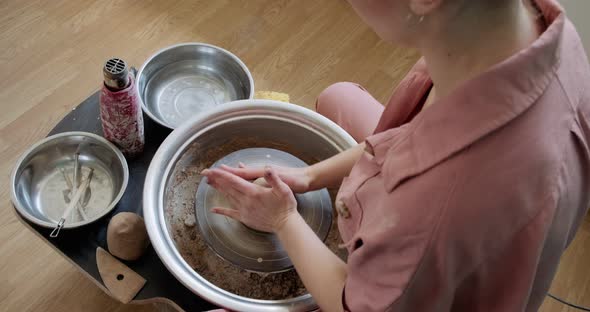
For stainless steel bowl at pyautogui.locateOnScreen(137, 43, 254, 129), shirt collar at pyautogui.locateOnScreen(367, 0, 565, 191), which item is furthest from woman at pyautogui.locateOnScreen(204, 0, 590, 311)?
stainless steel bowl at pyautogui.locateOnScreen(137, 43, 254, 129)

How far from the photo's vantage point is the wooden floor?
5.49 feet

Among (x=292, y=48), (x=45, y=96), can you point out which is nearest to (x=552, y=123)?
(x=292, y=48)

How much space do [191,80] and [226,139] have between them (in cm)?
30

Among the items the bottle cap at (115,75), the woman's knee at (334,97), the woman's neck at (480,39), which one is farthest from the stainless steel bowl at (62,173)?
the woman's neck at (480,39)

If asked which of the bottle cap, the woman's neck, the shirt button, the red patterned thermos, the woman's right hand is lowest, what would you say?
the woman's right hand

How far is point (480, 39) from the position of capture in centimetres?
63

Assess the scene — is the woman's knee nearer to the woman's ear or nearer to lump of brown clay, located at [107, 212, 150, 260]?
lump of brown clay, located at [107, 212, 150, 260]

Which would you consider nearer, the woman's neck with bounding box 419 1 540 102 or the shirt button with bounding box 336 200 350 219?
the woman's neck with bounding box 419 1 540 102

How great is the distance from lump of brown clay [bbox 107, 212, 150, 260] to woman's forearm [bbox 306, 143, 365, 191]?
37 centimetres

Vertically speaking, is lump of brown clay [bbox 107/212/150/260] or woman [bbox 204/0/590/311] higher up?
woman [bbox 204/0/590/311]

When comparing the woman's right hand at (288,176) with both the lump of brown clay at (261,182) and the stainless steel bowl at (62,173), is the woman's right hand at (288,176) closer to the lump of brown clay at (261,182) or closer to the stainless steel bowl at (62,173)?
the lump of brown clay at (261,182)

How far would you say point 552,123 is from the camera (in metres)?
0.61

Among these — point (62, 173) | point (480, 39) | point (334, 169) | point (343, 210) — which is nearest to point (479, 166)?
point (480, 39)

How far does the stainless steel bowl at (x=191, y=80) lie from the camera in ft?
4.33
